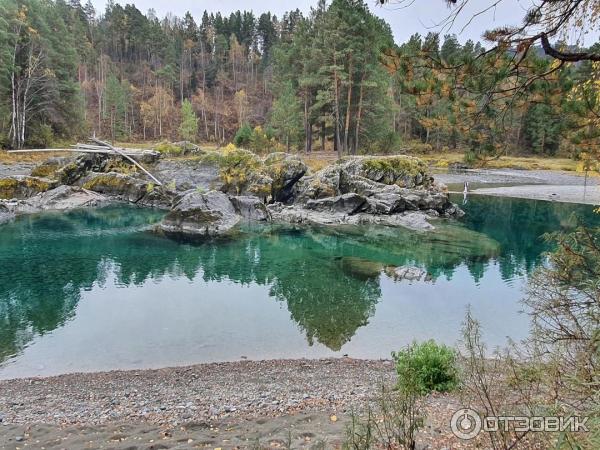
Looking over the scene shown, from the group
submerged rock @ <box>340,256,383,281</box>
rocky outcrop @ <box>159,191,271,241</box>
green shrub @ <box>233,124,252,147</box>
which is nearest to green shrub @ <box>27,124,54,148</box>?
green shrub @ <box>233,124,252,147</box>

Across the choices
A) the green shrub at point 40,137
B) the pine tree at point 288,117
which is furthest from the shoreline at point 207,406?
the green shrub at point 40,137

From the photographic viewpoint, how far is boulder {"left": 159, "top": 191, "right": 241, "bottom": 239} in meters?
27.2

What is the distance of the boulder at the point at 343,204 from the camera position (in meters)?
32.6

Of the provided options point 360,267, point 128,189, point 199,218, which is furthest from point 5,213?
point 360,267

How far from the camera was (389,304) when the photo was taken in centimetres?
1612

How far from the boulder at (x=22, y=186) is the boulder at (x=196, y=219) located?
1451cm

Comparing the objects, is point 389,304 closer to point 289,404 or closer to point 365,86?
point 289,404

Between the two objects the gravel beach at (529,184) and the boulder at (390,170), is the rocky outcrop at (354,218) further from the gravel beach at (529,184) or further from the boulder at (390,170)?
the gravel beach at (529,184)

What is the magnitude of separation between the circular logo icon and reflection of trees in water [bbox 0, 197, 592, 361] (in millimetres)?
7762

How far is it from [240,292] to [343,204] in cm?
1684

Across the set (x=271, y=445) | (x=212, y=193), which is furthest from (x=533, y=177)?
(x=271, y=445)

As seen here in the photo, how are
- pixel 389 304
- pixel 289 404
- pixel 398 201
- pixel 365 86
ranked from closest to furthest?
1. pixel 289 404
2. pixel 389 304
3. pixel 398 201
4. pixel 365 86

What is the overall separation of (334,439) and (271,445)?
3.22 feet

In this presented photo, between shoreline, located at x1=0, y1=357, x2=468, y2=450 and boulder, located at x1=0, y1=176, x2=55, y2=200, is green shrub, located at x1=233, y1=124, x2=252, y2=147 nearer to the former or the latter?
boulder, located at x1=0, y1=176, x2=55, y2=200
